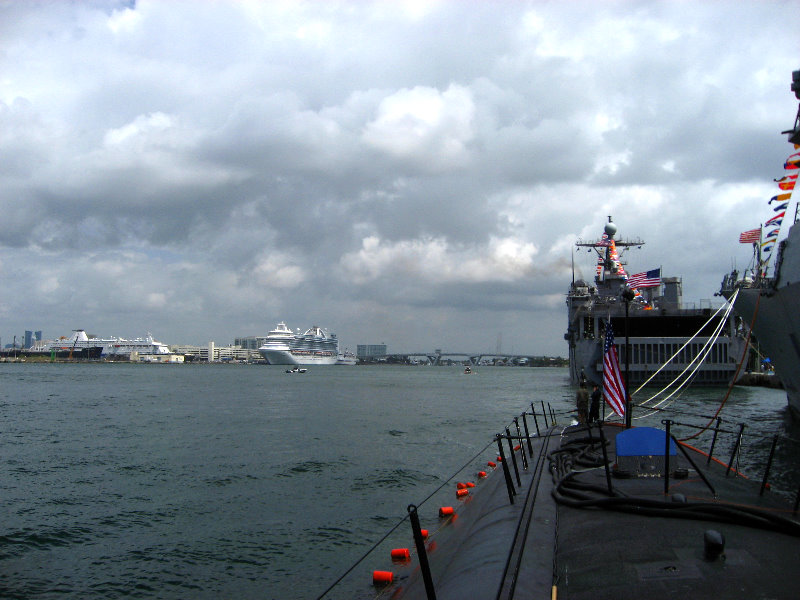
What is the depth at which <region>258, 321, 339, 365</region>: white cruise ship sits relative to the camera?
181 m

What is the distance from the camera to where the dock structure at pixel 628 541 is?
19.7ft

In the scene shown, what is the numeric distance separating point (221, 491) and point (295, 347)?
16757 centimetres

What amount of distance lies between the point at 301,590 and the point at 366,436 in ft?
61.5

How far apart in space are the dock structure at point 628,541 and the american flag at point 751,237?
59.2 ft

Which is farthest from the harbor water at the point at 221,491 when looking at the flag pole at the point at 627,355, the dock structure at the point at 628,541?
the flag pole at the point at 627,355

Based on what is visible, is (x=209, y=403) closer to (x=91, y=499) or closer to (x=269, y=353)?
(x=91, y=499)

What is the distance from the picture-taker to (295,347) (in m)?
184

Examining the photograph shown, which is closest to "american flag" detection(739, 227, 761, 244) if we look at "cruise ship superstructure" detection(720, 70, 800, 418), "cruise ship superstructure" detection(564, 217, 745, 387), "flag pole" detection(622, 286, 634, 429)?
"cruise ship superstructure" detection(720, 70, 800, 418)

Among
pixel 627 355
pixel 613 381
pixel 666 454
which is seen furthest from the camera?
pixel 613 381

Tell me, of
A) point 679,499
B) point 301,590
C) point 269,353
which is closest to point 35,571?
point 301,590

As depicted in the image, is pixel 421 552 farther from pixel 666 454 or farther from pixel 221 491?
pixel 221 491

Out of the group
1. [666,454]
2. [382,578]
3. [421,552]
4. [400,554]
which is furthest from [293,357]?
[421,552]

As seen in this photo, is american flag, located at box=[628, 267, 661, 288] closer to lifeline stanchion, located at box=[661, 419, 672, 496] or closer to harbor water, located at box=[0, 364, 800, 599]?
harbor water, located at box=[0, 364, 800, 599]

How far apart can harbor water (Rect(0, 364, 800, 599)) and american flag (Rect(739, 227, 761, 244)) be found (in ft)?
27.1
